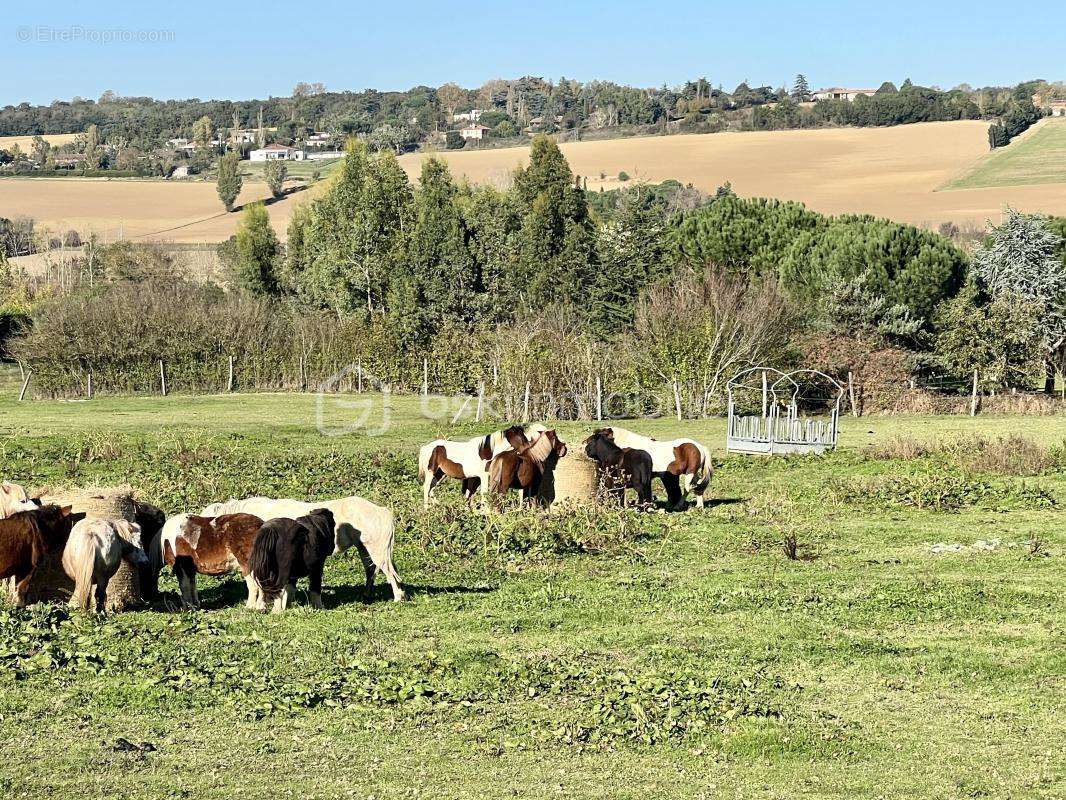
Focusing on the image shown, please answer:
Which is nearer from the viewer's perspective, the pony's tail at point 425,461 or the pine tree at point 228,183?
the pony's tail at point 425,461

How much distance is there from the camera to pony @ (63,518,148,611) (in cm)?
1270

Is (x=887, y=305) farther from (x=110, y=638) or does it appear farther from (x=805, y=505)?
(x=110, y=638)

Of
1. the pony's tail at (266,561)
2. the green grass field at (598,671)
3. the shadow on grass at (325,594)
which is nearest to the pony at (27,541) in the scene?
the green grass field at (598,671)

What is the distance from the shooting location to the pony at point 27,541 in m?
12.8

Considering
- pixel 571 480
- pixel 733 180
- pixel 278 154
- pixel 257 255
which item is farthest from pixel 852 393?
pixel 278 154

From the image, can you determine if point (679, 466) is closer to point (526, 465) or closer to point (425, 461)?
point (526, 465)

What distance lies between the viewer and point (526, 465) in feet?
62.9

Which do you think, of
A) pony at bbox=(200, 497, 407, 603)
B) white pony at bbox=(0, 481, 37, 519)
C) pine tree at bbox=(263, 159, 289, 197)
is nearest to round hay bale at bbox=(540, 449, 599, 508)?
pony at bbox=(200, 497, 407, 603)

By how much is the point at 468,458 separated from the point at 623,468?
7.95 feet

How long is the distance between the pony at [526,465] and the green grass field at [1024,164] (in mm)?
84537

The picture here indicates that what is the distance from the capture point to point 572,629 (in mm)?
12953

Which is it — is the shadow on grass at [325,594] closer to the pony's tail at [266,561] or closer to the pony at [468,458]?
the pony's tail at [266,561]

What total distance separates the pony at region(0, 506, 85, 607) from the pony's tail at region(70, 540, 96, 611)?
43cm

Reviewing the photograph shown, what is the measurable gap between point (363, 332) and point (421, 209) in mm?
8460
